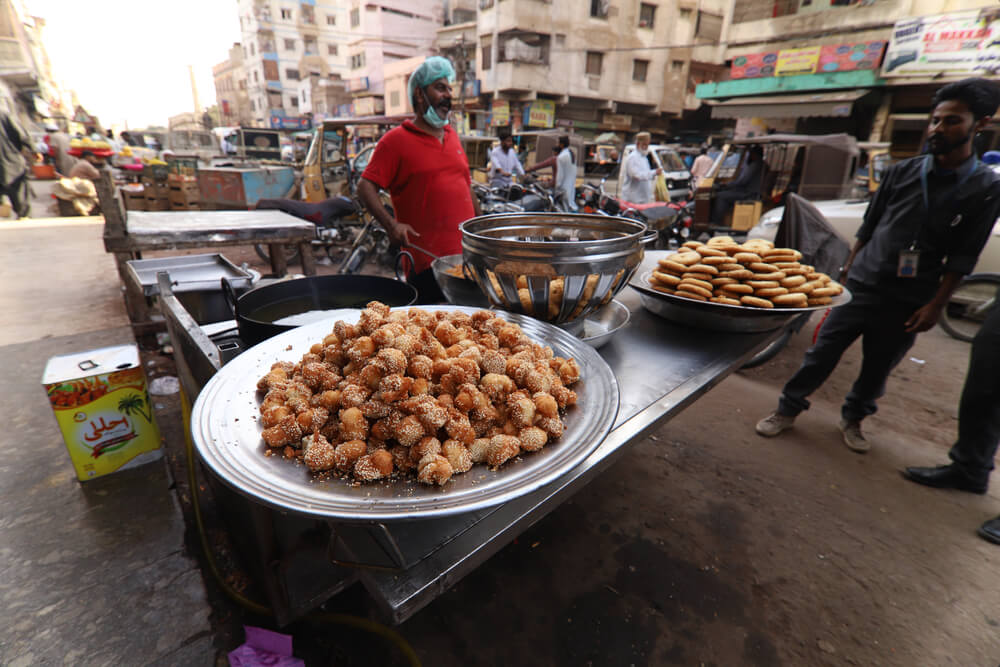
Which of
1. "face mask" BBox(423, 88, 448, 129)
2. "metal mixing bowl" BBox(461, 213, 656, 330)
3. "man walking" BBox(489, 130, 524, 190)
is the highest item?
"face mask" BBox(423, 88, 448, 129)

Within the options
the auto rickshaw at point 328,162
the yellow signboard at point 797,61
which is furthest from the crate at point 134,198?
the yellow signboard at point 797,61

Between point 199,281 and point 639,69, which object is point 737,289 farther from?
point 639,69

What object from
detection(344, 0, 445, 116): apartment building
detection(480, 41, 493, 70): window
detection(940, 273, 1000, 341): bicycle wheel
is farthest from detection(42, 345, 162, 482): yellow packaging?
detection(344, 0, 445, 116): apartment building

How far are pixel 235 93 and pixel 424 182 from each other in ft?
245

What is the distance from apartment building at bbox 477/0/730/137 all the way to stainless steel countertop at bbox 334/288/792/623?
26.0 meters

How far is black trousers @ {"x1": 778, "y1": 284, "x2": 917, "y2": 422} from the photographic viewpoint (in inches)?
118

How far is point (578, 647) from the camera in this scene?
6.61 feet

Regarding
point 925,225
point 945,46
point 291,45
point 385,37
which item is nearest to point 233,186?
point 925,225

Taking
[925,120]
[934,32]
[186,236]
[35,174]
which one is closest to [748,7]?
[934,32]

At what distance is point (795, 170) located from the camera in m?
8.96

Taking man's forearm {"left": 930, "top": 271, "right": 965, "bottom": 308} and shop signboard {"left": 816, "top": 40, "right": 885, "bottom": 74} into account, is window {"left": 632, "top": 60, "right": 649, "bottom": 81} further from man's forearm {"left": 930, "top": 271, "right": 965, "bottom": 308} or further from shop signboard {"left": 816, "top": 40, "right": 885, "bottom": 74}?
man's forearm {"left": 930, "top": 271, "right": 965, "bottom": 308}

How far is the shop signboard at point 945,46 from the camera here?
1263 cm

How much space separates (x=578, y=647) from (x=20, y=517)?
312cm

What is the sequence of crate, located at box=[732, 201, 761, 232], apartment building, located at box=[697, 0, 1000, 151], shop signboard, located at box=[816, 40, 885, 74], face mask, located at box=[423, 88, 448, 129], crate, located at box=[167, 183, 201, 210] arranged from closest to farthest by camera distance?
face mask, located at box=[423, 88, 448, 129], crate, located at box=[732, 201, 761, 232], crate, located at box=[167, 183, 201, 210], apartment building, located at box=[697, 0, 1000, 151], shop signboard, located at box=[816, 40, 885, 74]
